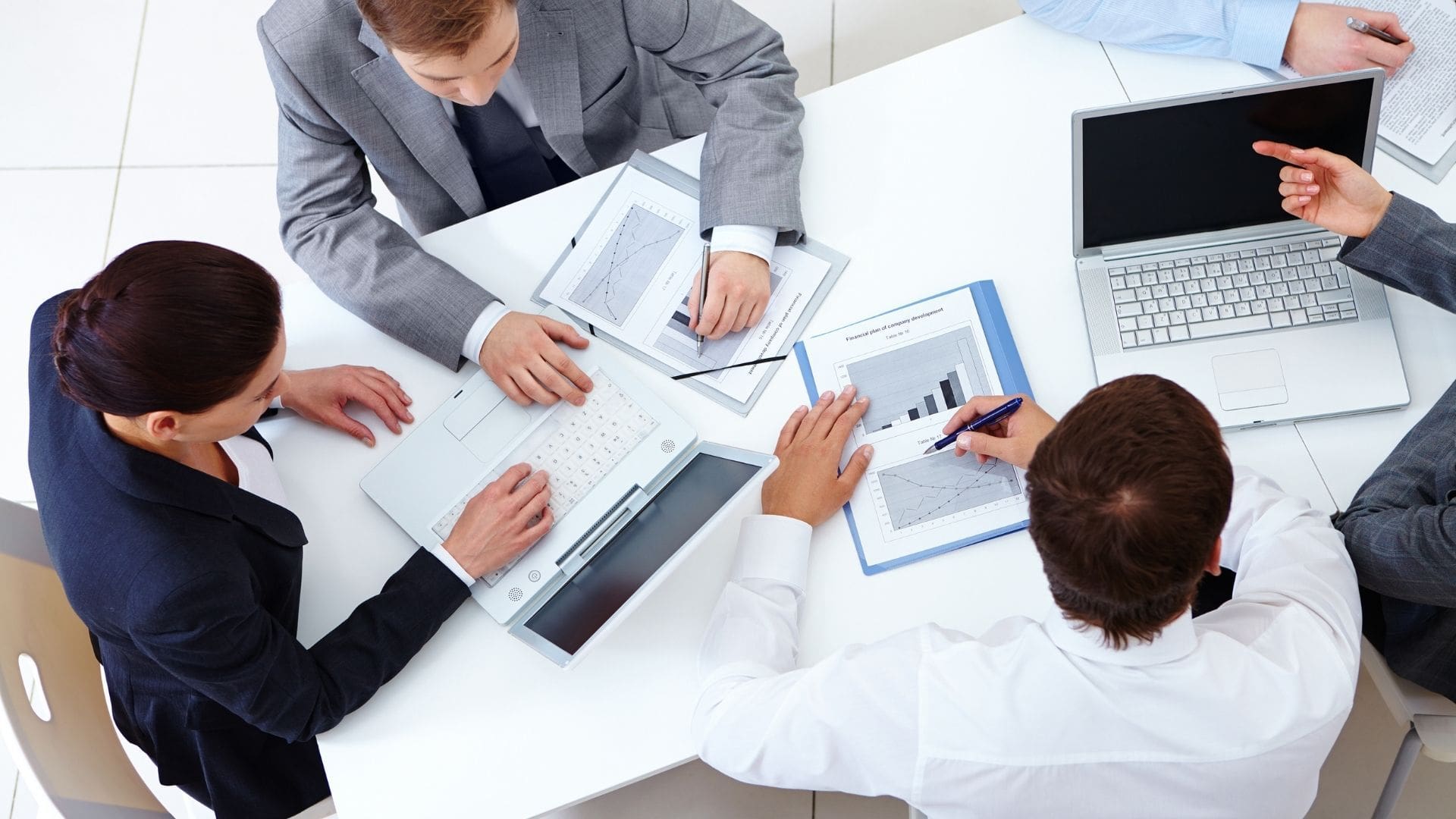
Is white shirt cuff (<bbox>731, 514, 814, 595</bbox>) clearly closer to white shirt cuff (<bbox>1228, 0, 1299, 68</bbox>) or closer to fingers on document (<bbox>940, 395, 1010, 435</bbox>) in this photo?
fingers on document (<bbox>940, 395, 1010, 435</bbox>)

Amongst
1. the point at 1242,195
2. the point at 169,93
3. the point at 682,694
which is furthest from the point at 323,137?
the point at 169,93

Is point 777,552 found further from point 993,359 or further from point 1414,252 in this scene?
point 1414,252

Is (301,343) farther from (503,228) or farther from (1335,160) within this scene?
(1335,160)

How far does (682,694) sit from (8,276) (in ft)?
6.98

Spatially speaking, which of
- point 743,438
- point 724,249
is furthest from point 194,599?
point 724,249

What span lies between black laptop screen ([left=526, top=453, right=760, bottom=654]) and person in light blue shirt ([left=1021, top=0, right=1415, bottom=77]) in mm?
840

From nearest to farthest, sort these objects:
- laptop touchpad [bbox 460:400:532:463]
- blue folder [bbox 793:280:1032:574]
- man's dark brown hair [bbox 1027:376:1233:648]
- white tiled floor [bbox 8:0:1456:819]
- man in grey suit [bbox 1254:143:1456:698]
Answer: man's dark brown hair [bbox 1027:376:1233:648], man in grey suit [bbox 1254:143:1456:698], blue folder [bbox 793:280:1032:574], laptop touchpad [bbox 460:400:532:463], white tiled floor [bbox 8:0:1456:819]

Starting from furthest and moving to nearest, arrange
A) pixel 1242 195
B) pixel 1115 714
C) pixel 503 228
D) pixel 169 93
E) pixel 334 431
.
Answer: pixel 169 93 → pixel 503 228 → pixel 334 431 → pixel 1242 195 → pixel 1115 714

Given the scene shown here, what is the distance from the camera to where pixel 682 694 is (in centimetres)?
118

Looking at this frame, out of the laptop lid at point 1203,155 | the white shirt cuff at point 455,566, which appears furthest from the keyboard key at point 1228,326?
the white shirt cuff at point 455,566

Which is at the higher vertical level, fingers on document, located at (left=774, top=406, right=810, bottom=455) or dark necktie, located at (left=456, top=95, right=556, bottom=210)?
dark necktie, located at (left=456, top=95, right=556, bottom=210)

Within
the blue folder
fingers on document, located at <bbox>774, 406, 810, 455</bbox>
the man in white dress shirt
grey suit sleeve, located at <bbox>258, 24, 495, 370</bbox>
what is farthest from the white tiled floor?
the man in white dress shirt

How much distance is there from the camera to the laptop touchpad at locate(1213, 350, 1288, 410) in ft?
4.06

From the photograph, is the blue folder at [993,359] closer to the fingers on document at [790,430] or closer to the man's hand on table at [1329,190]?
the fingers on document at [790,430]
